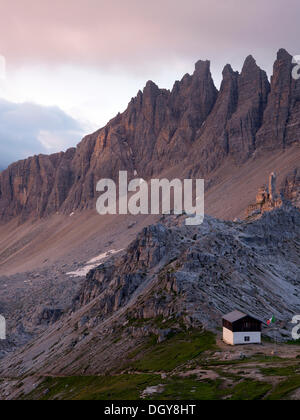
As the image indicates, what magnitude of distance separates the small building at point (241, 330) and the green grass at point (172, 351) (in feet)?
6.86

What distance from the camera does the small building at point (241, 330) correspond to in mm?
65438

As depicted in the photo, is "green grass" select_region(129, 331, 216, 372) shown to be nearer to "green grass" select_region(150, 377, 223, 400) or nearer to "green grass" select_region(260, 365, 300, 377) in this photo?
"green grass" select_region(150, 377, 223, 400)

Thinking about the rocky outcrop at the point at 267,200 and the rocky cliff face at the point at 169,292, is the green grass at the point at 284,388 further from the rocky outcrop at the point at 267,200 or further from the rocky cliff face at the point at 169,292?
the rocky outcrop at the point at 267,200

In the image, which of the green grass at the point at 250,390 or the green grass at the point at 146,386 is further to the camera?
the green grass at the point at 146,386

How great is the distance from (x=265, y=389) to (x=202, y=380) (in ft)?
26.7

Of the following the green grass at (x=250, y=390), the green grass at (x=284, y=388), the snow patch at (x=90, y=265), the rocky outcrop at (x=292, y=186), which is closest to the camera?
the green grass at (x=284, y=388)

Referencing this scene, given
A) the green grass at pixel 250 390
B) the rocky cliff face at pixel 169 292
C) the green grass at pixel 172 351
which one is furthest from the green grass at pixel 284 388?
the rocky cliff face at pixel 169 292

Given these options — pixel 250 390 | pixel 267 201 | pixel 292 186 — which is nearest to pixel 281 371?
pixel 250 390

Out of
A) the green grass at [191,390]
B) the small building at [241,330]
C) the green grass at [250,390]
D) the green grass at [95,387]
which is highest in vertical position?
the small building at [241,330]

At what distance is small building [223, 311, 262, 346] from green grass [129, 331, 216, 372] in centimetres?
209

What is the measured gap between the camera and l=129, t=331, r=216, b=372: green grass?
62916 millimetres

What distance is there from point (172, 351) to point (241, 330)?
27.9 feet

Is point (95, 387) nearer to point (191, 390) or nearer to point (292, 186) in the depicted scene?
point (191, 390)

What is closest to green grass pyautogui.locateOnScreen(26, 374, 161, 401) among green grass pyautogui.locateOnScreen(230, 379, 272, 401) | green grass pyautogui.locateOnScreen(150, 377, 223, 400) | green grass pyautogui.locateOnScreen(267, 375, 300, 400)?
green grass pyautogui.locateOnScreen(150, 377, 223, 400)
